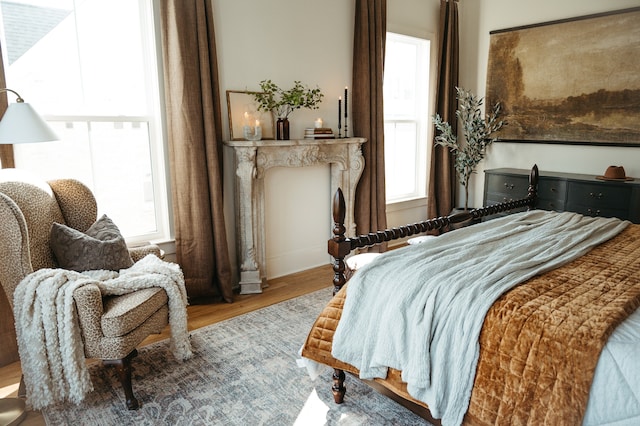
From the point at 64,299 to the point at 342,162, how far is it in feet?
8.99

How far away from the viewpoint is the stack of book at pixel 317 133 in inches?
159

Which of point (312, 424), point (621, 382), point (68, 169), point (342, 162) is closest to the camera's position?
point (621, 382)

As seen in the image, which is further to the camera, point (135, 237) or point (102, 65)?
point (135, 237)

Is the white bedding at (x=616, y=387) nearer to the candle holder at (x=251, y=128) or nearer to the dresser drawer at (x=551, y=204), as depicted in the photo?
the candle holder at (x=251, y=128)

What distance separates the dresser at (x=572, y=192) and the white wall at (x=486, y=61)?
244mm

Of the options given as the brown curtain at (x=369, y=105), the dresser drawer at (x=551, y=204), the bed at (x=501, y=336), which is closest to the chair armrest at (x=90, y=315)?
the bed at (x=501, y=336)

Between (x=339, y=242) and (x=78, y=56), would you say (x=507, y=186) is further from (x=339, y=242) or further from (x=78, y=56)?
(x=78, y=56)

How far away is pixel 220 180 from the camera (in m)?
3.50

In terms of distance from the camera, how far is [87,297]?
214 centimetres

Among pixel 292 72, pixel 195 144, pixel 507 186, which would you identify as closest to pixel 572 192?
pixel 507 186

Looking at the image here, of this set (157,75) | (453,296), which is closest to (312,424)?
(453,296)

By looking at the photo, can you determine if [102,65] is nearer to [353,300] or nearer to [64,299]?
[64,299]

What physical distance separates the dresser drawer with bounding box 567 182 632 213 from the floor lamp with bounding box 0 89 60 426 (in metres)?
4.05

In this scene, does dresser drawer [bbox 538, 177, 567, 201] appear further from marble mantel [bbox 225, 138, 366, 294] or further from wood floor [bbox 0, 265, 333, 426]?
wood floor [bbox 0, 265, 333, 426]
